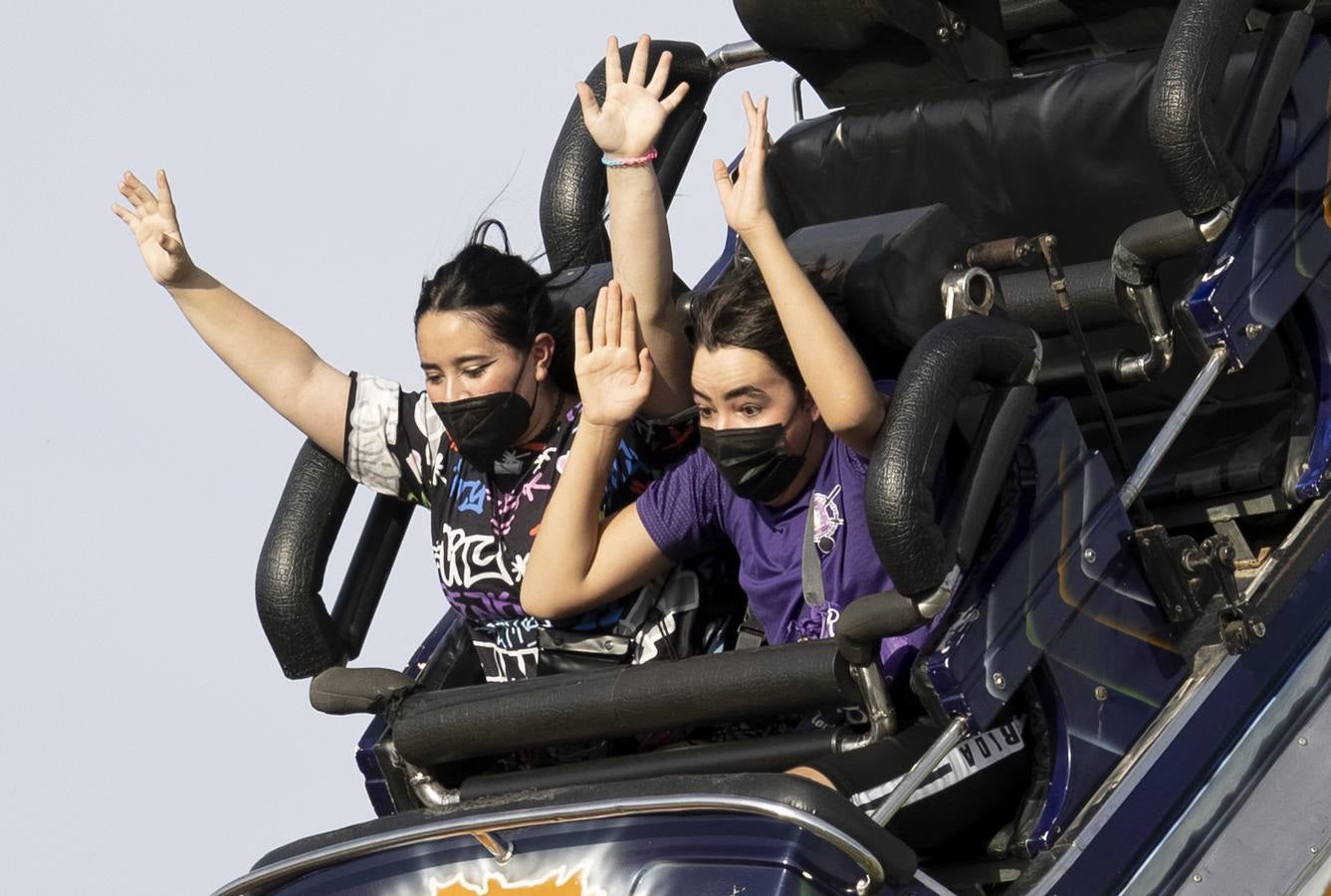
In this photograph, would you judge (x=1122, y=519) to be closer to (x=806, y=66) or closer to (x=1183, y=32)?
(x=1183, y=32)

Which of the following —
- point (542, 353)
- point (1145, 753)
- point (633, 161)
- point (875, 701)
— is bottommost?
point (1145, 753)

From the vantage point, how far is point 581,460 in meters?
2.99

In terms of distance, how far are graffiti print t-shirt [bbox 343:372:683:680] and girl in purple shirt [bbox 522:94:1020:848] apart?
102 millimetres

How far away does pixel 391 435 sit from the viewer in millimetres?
3346

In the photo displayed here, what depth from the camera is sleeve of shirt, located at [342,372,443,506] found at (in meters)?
3.33

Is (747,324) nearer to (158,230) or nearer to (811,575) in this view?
(811,575)

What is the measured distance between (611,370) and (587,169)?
1105 millimetres

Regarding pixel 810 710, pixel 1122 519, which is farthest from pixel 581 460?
pixel 1122 519

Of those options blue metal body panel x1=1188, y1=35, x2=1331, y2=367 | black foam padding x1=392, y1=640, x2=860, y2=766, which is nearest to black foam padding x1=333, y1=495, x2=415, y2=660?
black foam padding x1=392, y1=640, x2=860, y2=766

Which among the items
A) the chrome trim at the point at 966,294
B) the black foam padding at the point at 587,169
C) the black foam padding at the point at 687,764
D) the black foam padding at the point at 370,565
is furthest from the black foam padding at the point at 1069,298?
the black foam padding at the point at 370,565

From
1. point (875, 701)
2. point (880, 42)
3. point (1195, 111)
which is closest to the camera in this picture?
point (875, 701)

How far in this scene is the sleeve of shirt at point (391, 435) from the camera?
3.33 meters

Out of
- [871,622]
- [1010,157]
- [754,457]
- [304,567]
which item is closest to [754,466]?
[754,457]

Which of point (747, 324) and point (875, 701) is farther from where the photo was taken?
point (747, 324)
